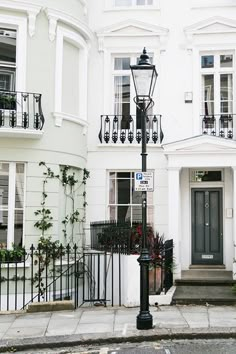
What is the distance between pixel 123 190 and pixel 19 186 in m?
3.38

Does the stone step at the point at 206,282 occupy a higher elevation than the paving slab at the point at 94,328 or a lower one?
higher

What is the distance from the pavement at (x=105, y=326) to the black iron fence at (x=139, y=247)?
0.89 metres

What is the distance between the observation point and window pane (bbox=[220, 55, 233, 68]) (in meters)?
14.2

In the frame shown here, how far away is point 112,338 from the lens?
802 centimetres

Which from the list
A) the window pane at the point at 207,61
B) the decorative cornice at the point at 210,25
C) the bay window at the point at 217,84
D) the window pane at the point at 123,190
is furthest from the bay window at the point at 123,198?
the decorative cornice at the point at 210,25

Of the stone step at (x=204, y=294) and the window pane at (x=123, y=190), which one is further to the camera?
the window pane at (x=123, y=190)

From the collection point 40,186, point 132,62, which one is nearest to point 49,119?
point 40,186

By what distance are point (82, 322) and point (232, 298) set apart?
361 cm

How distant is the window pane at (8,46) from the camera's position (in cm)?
1216

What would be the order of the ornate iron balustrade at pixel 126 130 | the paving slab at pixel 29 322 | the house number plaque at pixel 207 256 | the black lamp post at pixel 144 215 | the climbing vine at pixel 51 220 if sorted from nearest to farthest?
the black lamp post at pixel 144 215 < the paving slab at pixel 29 322 < the climbing vine at pixel 51 220 < the house number plaque at pixel 207 256 < the ornate iron balustrade at pixel 126 130

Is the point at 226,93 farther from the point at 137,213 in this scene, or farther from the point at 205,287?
the point at 205,287

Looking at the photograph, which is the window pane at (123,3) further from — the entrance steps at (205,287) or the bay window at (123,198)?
the entrance steps at (205,287)

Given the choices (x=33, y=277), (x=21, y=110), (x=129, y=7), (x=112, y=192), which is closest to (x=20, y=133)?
(x=21, y=110)

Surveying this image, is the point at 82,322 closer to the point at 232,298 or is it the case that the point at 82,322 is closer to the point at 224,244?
the point at 232,298
